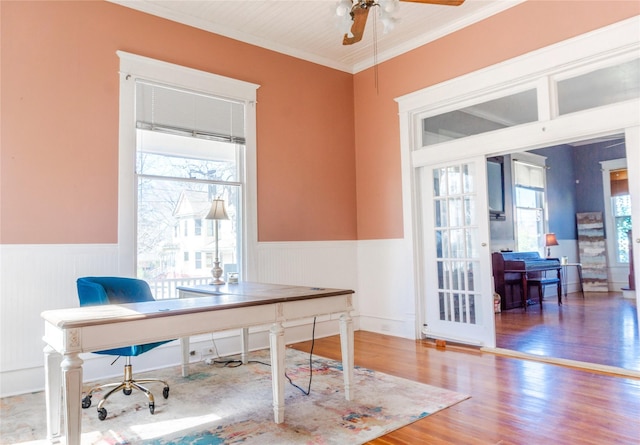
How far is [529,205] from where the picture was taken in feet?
27.5

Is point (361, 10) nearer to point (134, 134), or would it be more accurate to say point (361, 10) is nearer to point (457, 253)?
point (134, 134)

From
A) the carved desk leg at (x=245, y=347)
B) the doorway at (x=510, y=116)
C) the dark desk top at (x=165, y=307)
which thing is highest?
the doorway at (x=510, y=116)

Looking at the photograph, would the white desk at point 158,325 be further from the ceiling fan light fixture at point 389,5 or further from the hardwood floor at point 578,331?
the hardwood floor at point 578,331

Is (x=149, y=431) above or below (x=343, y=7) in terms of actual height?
below

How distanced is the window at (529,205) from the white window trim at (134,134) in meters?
5.48

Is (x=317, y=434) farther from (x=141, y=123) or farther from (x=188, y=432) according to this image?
(x=141, y=123)

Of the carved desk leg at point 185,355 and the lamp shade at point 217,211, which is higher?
the lamp shade at point 217,211

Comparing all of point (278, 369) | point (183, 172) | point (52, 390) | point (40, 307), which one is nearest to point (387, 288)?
point (183, 172)

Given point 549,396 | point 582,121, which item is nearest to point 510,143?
point 582,121

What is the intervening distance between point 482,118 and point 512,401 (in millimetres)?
2816

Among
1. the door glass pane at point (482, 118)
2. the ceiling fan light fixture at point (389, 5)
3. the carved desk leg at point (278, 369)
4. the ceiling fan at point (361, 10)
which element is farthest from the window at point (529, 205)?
the carved desk leg at point (278, 369)

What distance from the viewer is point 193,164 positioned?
14.5 feet

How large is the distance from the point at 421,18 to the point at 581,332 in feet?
13.1

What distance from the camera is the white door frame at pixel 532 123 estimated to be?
3480mm
